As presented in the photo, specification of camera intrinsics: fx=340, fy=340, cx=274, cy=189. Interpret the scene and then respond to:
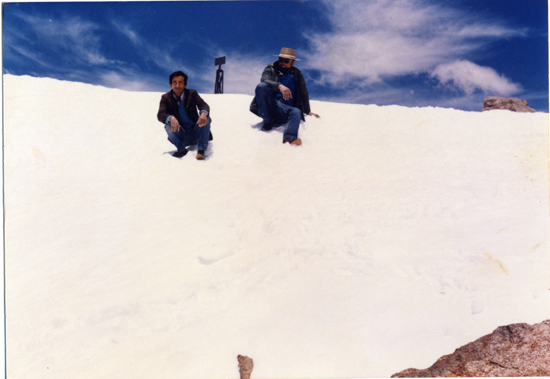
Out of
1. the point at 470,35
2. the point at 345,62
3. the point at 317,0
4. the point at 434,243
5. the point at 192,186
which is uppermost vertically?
the point at 317,0

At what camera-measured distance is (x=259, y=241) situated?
2.48m

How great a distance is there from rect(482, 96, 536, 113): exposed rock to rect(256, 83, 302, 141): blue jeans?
1776 millimetres

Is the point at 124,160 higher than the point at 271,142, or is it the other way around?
the point at 271,142

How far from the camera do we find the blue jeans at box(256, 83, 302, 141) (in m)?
3.10

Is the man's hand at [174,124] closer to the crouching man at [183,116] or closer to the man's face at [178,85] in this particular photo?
the crouching man at [183,116]

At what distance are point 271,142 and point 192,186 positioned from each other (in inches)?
32.5

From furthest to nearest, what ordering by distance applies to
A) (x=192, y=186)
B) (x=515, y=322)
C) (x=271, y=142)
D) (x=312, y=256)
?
1. (x=271, y=142)
2. (x=192, y=186)
3. (x=312, y=256)
4. (x=515, y=322)

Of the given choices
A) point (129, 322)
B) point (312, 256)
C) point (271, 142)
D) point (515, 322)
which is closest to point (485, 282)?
point (515, 322)

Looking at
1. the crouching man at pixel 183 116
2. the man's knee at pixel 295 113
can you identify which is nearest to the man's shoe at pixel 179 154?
the crouching man at pixel 183 116

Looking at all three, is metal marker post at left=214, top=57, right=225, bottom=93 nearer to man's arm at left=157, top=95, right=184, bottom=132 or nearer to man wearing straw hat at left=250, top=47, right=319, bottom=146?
man wearing straw hat at left=250, top=47, right=319, bottom=146

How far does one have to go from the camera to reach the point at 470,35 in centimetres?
288

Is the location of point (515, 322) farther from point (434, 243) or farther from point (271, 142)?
point (271, 142)

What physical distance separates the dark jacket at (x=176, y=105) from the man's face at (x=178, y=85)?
37 millimetres

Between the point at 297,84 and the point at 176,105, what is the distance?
1.12 m
